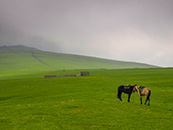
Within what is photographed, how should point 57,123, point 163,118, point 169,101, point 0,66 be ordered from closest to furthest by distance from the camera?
point 57,123 < point 163,118 < point 169,101 < point 0,66

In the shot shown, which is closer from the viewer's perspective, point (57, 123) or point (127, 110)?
point (57, 123)

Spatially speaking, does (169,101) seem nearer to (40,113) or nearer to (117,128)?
(117,128)

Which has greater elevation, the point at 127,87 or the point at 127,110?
the point at 127,87

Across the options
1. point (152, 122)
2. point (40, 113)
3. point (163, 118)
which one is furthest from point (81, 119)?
point (163, 118)

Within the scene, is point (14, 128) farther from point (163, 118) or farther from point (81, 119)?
point (163, 118)

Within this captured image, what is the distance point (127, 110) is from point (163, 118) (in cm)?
323

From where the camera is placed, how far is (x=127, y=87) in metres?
19.4

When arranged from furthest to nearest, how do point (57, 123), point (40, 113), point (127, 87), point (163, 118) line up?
point (127, 87), point (40, 113), point (163, 118), point (57, 123)

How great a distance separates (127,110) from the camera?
645 inches

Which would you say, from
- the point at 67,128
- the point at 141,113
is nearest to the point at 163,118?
the point at 141,113

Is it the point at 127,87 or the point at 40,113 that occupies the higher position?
the point at 127,87

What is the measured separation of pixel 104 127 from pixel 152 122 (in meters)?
4.11

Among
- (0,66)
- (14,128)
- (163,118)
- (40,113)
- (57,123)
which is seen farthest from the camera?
(0,66)

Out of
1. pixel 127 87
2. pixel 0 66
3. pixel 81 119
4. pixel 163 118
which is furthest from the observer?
pixel 0 66
